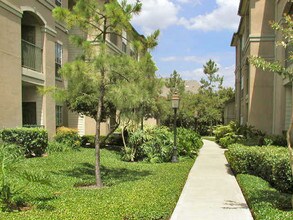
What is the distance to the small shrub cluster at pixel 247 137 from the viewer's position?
1453 centimetres

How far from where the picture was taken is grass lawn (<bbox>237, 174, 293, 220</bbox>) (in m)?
6.37

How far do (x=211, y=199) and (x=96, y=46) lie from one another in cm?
498

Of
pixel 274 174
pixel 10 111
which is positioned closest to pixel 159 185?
pixel 274 174

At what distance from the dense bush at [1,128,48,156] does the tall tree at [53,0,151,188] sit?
440 cm

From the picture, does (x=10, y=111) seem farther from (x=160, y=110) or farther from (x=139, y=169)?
(x=160, y=110)

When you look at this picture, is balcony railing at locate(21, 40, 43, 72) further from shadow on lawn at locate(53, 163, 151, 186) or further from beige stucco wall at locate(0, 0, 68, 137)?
shadow on lawn at locate(53, 163, 151, 186)

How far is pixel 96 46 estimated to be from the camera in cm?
952

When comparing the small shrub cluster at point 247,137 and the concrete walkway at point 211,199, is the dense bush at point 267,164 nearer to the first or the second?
the concrete walkway at point 211,199

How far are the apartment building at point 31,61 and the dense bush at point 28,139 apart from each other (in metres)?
0.84

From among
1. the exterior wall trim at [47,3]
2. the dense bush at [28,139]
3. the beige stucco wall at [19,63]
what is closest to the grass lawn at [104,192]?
the dense bush at [28,139]

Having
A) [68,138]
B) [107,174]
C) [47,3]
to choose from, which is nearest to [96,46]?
[107,174]

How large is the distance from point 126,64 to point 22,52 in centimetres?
848

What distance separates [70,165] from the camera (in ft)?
42.4

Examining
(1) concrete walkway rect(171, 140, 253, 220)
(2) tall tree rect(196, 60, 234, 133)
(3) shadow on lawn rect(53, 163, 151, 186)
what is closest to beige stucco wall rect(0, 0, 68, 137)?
(3) shadow on lawn rect(53, 163, 151, 186)
